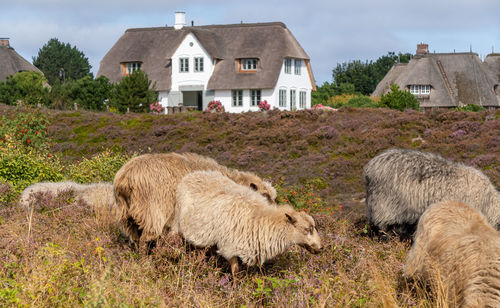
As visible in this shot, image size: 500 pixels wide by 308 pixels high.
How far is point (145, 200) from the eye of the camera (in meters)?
7.36

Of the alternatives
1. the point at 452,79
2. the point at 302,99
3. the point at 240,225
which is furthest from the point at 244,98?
the point at 240,225

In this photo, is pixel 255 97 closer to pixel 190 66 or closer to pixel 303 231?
pixel 190 66

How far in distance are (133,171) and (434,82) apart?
5947 centimetres

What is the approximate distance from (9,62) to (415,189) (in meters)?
68.4

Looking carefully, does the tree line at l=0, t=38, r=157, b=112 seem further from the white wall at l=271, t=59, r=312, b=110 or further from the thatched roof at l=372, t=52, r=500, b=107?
the thatched roof at l=372, t=52, r=500, b=107

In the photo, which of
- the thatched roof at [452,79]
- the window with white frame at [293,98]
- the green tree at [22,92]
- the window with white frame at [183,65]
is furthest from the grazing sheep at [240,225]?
the thatched roof at [452,79]

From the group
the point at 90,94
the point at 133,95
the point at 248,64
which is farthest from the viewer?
the point at 248,64

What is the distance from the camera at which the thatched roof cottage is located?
167 ft

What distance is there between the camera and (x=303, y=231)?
21.1 feet

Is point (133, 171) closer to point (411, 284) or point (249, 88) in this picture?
point (411, 284)

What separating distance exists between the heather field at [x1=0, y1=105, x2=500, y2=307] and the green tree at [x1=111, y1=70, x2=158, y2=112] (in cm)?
1208

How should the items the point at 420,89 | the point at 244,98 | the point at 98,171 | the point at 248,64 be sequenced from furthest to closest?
the point at 420,89 → the point at 248,64 → the point at 244,98 → the point at 98,171

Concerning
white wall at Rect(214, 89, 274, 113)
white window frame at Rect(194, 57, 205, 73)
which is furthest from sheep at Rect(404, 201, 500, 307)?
white window frame at Rect(194, 57, 205, 73)

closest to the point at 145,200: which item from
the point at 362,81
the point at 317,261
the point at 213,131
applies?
the point at 317,261
